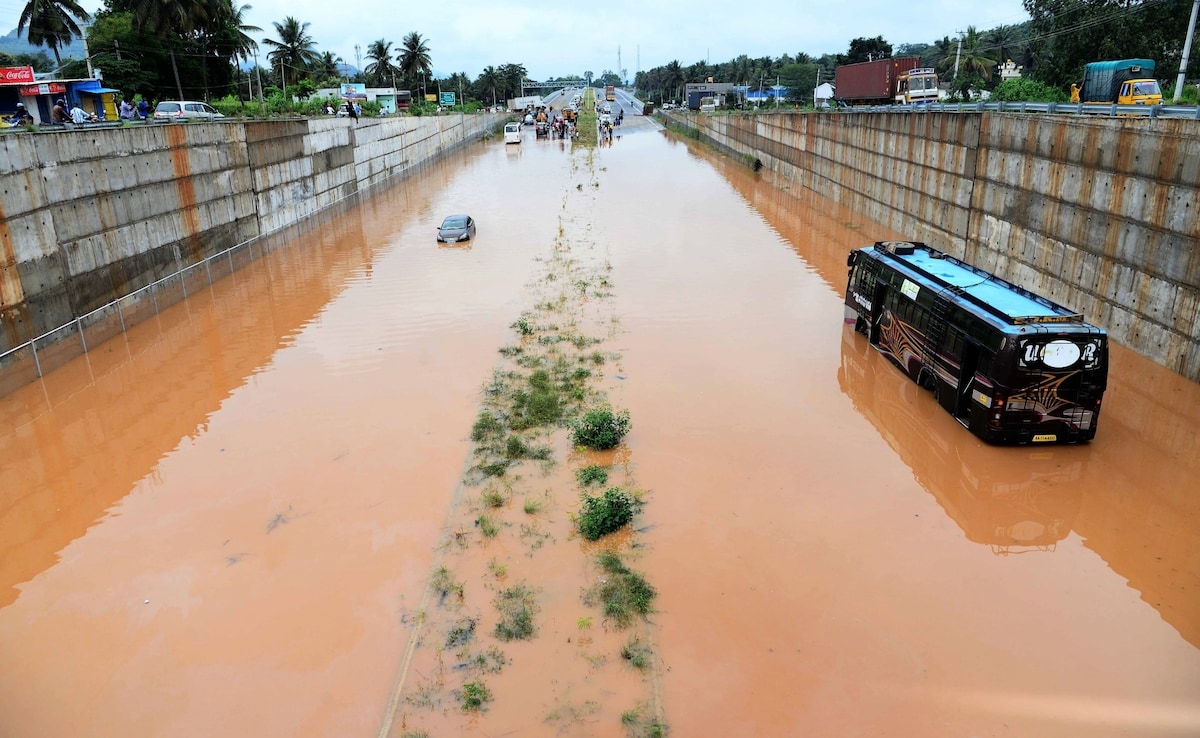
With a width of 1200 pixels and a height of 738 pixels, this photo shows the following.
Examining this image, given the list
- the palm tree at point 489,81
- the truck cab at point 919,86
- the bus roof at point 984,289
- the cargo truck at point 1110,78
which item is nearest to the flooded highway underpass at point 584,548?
the bus roof at point 984,289

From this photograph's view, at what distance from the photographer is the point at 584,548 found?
449 inches

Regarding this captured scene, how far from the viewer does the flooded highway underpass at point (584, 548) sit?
8586 millimetres

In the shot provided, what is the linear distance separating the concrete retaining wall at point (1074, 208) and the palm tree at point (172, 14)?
46.2 m

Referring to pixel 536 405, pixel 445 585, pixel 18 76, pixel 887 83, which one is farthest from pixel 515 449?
pixel 18 76

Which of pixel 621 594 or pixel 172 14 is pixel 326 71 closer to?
pixel 172 14

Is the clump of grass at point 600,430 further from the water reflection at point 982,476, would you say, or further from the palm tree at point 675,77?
the palm tree at point 675,77

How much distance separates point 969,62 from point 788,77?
96.3 m

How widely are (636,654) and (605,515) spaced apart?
2763mm

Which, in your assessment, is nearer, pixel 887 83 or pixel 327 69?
pixel 887 83

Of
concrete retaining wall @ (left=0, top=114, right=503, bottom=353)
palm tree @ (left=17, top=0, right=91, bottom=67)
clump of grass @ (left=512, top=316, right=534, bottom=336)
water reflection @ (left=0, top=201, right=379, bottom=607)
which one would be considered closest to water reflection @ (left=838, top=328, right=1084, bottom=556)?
clump of grass @ (left=512, top=316, right=534, bottom=336)

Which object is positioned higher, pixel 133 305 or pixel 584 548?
pixel 133 305

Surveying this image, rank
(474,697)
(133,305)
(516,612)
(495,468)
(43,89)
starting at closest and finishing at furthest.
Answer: (474,697) → (516,612) → (495,468) → (133,305) → (43,89)

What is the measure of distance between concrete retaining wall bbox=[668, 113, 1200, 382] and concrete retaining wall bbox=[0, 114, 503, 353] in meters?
26.6

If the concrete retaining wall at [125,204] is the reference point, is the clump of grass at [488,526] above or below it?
below
